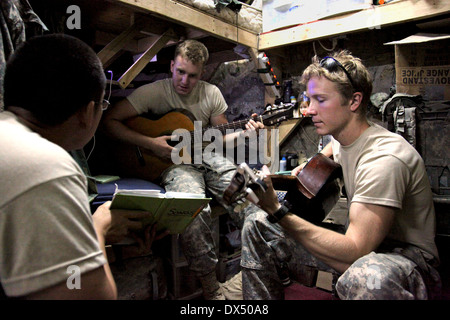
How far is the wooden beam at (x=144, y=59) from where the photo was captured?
2.45m

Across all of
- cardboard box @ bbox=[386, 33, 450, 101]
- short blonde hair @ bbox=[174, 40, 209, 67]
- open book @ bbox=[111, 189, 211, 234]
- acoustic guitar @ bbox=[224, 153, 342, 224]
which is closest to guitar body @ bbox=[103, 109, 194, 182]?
short blonde hair @ bbox=[174, 40, 209, 67]

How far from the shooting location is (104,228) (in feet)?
4.23

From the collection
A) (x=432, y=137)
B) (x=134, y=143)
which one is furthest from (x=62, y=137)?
(x=432, y=137)

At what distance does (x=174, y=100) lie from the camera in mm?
2766

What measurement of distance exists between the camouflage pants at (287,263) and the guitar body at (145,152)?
104cm

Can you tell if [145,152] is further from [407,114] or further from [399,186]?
[407,114]

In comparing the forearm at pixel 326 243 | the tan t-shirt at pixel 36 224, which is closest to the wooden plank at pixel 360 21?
the forearm at pixel 326 243

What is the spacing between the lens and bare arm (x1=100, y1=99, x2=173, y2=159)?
2494 mm

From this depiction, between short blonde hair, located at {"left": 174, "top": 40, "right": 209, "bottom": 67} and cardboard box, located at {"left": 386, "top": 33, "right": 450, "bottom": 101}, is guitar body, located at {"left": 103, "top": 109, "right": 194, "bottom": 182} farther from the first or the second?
cardboard box, located at {"left": 386, "top": 33, "right": 450, "bottom": 101}

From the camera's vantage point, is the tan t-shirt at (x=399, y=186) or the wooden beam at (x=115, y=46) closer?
the tan t-shirt at (x=399, y=186)

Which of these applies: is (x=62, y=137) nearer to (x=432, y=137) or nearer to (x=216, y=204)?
(x=216, y=204)

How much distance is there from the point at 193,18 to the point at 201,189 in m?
1.48

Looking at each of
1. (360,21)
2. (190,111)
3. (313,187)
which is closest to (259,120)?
(190,111)

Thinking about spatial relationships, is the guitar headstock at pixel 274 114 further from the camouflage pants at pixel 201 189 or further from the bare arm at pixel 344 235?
the bare arm at pixel 344 235
